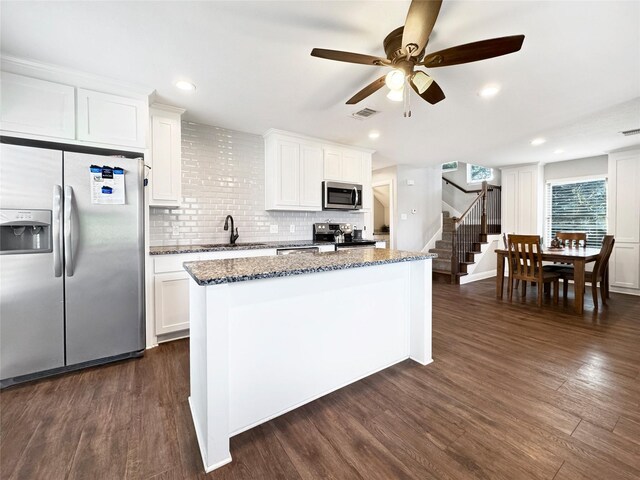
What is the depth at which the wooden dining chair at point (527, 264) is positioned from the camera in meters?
3.94

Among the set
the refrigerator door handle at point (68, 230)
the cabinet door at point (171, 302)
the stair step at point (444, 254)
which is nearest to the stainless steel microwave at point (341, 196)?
the cabinet door at point (171, 302)

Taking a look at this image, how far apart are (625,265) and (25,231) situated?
26.3ft

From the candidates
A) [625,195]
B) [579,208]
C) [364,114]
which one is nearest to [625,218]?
[625,195]

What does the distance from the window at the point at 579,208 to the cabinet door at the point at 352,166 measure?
447 centimetres

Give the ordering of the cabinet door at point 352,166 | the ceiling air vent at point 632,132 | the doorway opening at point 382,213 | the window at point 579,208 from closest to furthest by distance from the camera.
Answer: the ceiling air vent at point 632,132, the cabinet door at point 352,166, the window at point 579,208, the doorway opening at point 382,213

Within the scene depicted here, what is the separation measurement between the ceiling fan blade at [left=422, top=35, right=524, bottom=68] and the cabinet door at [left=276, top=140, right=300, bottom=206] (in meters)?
2.41

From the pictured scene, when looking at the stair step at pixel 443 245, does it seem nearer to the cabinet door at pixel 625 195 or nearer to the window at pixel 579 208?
the window at pixel 579 208

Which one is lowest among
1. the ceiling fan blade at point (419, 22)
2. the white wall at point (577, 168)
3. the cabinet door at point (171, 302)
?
the cabinet door at point (171, 302)

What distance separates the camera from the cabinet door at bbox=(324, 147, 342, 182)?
4.28 metres

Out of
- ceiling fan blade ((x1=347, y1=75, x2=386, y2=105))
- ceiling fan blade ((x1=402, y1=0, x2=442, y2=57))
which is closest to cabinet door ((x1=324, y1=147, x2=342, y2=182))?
ceiling fan blade ((x1=347, y1=75, x2=386, y2=105))

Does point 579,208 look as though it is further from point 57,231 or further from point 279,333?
point 57,231

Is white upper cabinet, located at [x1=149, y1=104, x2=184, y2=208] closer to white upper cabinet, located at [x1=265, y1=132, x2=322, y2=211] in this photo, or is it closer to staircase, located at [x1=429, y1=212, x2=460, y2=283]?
white upper cabinet, located at [x1=265, y1=132, x2=322, y2=211]

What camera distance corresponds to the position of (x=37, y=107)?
7.39 feet

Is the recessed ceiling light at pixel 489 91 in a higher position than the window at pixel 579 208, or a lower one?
higher
